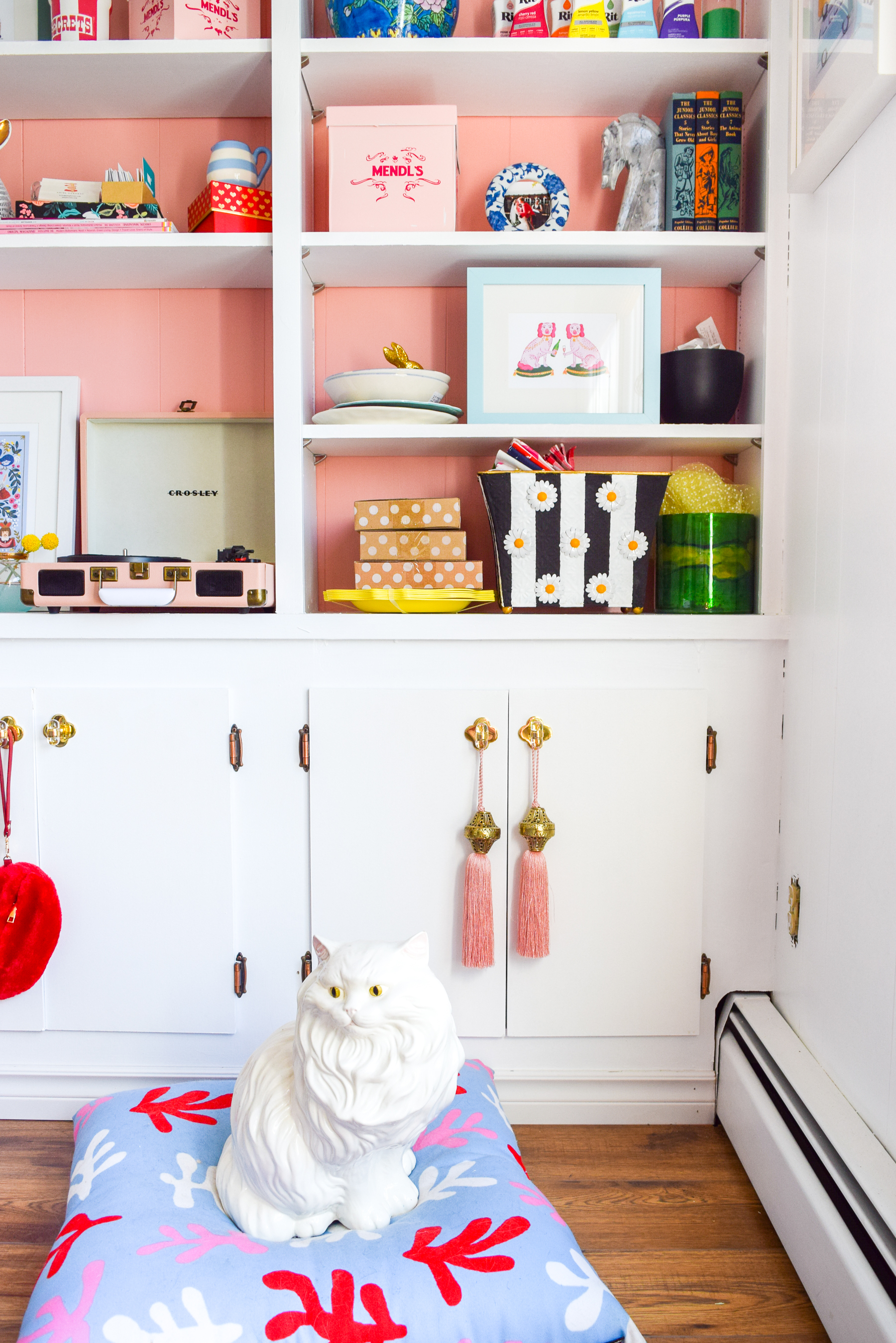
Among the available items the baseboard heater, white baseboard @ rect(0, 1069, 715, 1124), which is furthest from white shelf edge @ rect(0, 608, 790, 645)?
white baseboard @ rect(0, 1069, 715, 1124)

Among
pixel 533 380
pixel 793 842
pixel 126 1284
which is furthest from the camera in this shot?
pixel 533 380

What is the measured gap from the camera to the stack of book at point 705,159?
1.64 meters

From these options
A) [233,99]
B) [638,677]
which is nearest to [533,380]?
[638,677]

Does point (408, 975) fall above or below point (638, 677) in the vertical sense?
below

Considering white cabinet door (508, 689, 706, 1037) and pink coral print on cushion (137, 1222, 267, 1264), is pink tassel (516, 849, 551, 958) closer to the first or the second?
white cabinet door (508, 689, 706, 1037)

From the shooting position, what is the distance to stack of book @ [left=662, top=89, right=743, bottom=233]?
164cm

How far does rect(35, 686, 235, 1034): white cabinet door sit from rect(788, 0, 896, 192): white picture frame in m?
1.29

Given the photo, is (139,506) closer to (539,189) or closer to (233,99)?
(233,99)

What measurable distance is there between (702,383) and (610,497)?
29cm

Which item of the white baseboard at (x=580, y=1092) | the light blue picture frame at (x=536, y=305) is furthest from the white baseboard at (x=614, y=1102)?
the light blue picture frame at (x=536, y=305)

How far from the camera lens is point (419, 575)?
1660 millimetres

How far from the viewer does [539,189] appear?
1.70 metres

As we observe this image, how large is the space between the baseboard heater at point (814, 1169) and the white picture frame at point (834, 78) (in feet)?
4.42

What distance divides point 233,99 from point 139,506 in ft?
2.69
